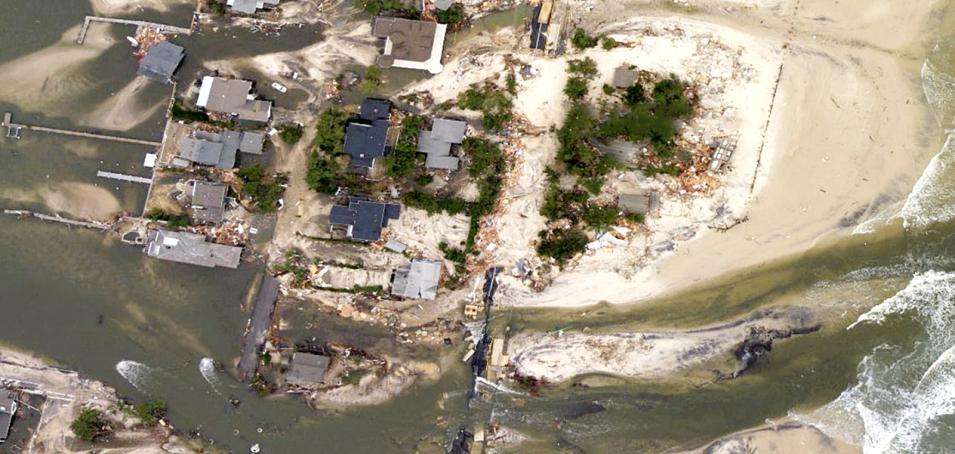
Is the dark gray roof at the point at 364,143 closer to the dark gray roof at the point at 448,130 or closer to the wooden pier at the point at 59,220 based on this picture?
the dark gray roof at the point at 448,130

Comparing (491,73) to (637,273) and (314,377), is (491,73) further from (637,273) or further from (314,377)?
(314,377)

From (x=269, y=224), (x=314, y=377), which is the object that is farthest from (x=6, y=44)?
(x=314, y=377)

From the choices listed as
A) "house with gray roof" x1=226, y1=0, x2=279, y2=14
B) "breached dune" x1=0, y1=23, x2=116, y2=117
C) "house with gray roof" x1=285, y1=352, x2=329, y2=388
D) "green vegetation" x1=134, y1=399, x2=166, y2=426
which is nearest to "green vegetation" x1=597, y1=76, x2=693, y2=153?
"house with gray roof" x1=285, y1=352, x2=329, y2=388

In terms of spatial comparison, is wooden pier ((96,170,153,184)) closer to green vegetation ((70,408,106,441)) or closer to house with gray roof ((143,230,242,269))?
house with gray roof ((143,230,242,269))

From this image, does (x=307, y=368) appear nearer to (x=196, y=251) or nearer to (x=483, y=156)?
(x=196, y=251)

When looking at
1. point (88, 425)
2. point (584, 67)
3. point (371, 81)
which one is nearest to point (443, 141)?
point (371, 81)

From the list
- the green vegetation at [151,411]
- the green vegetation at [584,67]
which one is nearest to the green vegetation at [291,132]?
the green vegetation at [584,67]
